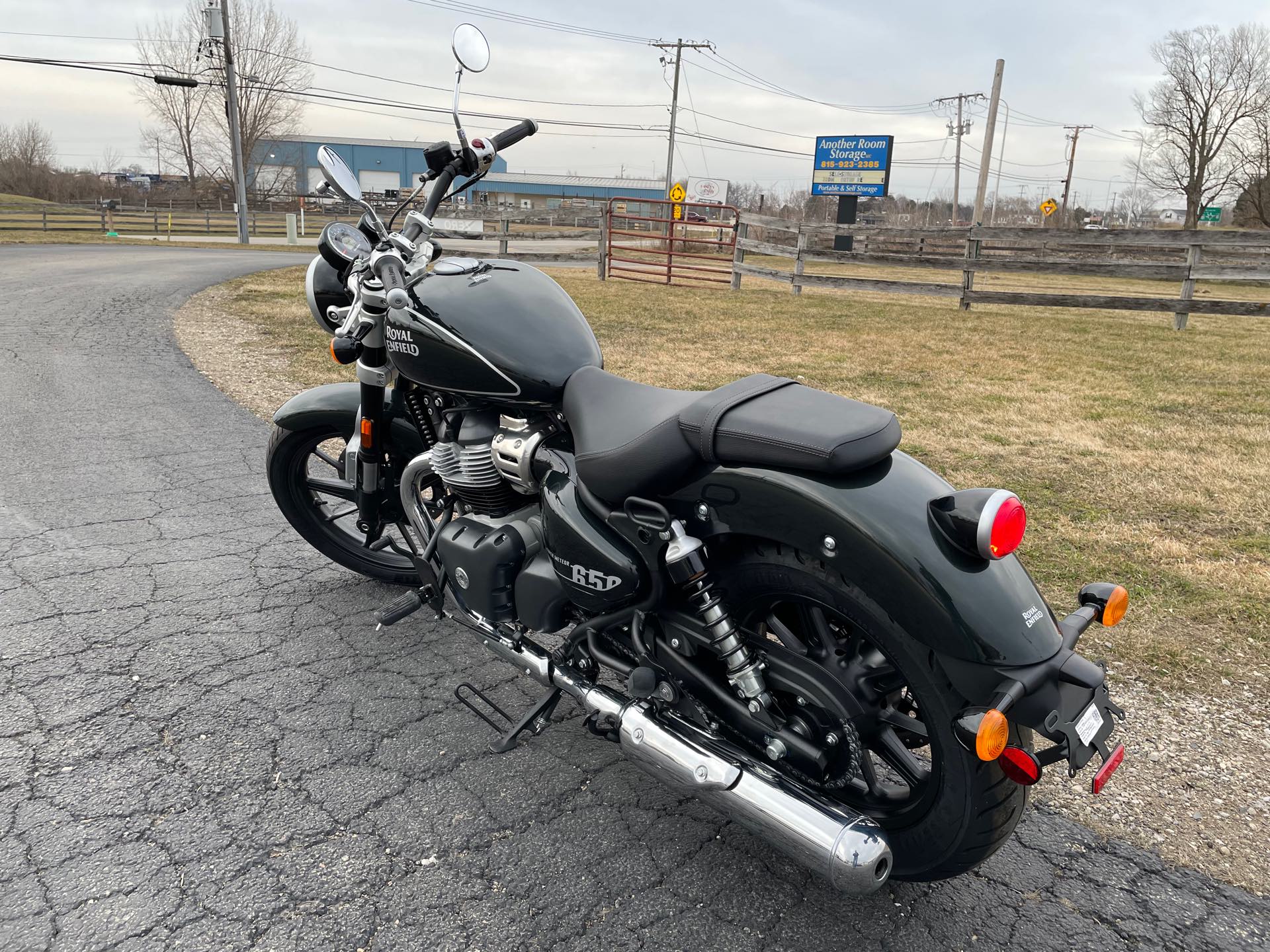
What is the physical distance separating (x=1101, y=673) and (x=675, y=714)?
1.01m

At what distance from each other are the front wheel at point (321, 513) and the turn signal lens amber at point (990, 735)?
2463mm

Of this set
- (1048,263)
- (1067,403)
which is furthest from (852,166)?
(1067,403)

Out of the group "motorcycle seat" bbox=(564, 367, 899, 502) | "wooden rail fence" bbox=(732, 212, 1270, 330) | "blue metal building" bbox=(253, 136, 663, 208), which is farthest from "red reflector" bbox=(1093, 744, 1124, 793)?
"blue metal building" bbox=(253, 136, 663, 208)

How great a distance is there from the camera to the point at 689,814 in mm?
2475

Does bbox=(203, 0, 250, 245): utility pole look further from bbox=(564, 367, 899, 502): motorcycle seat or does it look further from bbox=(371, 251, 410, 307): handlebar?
bbox=(564, 367, 899, 502): motorcycle seat

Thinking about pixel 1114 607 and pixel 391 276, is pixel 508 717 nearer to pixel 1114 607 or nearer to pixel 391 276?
pixel 391 276

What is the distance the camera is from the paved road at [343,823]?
206 centimetres

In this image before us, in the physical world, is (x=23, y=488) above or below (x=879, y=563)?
below

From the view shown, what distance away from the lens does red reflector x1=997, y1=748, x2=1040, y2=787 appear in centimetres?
179

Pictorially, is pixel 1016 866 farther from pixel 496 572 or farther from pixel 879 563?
pixel 496 572

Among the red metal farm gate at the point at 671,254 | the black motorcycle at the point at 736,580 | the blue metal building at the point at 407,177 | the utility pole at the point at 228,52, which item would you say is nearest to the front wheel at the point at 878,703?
the black motorcycle at the point at 736,580

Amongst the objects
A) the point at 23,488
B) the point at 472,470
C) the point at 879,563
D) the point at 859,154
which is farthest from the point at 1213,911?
the point at 859,154

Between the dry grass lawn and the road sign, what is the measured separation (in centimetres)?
1779

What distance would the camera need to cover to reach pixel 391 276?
8.97 feet
